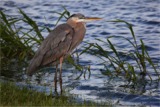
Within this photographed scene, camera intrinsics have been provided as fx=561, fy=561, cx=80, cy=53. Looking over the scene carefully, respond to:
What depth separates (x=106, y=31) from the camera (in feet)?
53.1

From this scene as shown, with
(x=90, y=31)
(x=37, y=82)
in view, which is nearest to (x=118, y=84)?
(x=37, y=82)

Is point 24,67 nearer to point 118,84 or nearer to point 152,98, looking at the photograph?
point 118,84

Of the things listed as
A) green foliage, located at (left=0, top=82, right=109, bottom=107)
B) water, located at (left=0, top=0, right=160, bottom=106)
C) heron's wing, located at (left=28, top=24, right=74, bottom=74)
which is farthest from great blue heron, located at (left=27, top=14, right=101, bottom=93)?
green foliage, located at (left=0, top=82, right=109, bottom=107)

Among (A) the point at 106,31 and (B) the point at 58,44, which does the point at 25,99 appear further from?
(A) the point at 106,31

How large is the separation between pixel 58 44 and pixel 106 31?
6242 millimetres

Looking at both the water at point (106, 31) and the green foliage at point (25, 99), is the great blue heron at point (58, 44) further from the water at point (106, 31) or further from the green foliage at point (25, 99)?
the green foliage at point (25, 99)

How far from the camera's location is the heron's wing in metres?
9.94

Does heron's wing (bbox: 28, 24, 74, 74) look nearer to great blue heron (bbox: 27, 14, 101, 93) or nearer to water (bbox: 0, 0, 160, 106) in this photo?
great blue heron (bbox: 27, 14, 101, 93)

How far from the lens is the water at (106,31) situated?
33.2 ft

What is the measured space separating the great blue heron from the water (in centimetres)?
66

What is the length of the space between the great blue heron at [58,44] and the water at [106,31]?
0.66m

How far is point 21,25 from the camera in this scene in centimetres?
1652

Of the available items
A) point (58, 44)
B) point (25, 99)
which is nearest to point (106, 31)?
point (58, 44)

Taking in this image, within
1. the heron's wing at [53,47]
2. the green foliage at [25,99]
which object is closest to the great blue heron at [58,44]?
the heron's wing at [53,47]
